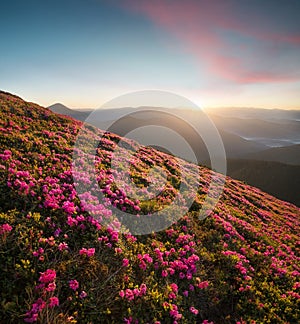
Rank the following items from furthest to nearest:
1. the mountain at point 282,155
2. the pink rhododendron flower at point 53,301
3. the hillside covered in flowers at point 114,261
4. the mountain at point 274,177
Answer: the mountain at point 282,155
the mountain at point 274,177
the hillside covered in flowers at point 114,261
the pink rhododendron flower at point 53,301

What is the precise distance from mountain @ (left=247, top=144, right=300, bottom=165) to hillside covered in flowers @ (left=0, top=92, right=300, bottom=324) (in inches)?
7133

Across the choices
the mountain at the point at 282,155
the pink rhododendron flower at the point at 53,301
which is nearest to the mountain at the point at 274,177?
the pink rhododendron flower at the point at 53,301

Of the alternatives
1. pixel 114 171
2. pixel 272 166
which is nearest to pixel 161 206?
pixel 114 171

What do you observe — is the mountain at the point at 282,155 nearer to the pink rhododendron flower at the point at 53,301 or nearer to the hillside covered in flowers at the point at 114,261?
the hillside covered in flowers at the point at 114,261

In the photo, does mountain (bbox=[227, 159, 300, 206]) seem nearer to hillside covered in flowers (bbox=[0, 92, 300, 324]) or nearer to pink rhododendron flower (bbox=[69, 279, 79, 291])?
hillside covered in flowers (bbox=[0, 92, 300, 324])

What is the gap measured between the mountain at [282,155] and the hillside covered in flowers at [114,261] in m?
181

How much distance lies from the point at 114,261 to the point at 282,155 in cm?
20875

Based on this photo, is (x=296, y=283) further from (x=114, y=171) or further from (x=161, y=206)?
(x=114, y=171)

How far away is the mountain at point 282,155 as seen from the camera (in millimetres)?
176038

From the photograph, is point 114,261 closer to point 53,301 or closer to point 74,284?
point 74,284

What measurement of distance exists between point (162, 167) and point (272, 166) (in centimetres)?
7133

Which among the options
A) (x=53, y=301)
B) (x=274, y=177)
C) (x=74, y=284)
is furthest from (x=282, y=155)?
(x=53, y=301)

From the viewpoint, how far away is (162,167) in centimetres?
1973

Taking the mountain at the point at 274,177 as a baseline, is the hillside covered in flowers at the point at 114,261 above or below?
above
